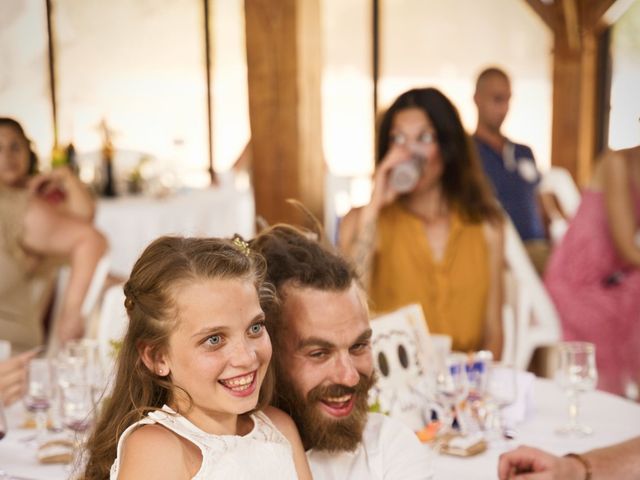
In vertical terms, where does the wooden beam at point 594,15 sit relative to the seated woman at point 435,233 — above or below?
above

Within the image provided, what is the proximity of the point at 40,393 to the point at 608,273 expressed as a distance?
2218 mm

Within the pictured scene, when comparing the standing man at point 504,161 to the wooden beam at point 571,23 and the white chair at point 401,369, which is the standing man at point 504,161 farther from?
the wooden beam at point 571,23

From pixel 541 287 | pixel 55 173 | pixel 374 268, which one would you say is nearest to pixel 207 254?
pixel 374 268

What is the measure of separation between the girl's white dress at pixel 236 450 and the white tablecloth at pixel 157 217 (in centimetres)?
354

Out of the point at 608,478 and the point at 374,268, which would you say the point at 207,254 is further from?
the point at 374,268

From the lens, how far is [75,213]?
13.6 ft

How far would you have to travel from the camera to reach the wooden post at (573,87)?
290 inches

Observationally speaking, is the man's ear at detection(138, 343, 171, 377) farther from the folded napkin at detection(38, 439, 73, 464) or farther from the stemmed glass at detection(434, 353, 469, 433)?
the stemmed glass at detection(434, 353, 469, 433)

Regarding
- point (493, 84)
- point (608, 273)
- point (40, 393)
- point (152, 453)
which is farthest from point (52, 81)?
point (152, 453)

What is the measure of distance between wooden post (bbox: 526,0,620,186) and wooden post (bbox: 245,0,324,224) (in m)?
5.02

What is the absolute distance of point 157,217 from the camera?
5688 millimetres

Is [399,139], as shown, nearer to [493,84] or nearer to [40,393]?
[40,393]

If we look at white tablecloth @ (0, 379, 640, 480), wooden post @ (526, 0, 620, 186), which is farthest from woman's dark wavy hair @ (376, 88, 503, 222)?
wooden post @ (526, 0, 620, 186)

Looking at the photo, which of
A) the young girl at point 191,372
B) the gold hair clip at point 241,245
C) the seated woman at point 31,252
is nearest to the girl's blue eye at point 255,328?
the young girl at point 191,372
